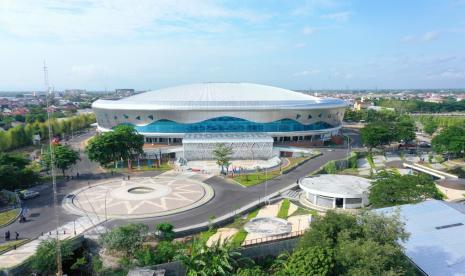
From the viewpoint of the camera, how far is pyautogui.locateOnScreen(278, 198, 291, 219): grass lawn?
144 feet

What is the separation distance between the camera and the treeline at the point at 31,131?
87375 millimetres

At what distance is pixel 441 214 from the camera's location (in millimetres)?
33406

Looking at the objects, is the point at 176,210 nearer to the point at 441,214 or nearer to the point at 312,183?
the point at 312,183

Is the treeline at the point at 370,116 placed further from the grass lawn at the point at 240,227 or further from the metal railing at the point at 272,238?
the metal railing at the point at 272,238

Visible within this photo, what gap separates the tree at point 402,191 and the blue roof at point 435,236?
9.20ft

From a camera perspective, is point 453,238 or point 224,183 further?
point 224,183

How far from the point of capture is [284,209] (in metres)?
45.8

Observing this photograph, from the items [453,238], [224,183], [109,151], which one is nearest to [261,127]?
[224,183]

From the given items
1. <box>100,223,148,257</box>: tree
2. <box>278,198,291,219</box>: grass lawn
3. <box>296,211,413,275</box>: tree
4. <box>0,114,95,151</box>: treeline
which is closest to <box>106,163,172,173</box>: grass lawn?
<box>278,198,291,219</box>: grass lawn

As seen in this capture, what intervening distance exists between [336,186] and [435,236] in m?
19.9

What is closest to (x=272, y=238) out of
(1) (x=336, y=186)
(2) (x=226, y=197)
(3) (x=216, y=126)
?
(2) (x=226, y=197)

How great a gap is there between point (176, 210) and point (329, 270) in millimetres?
24932

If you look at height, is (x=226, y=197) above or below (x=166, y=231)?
below

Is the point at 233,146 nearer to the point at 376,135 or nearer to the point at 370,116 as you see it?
the point at 376,135
